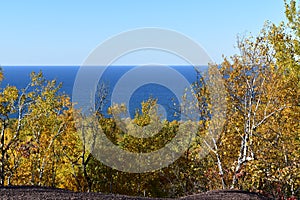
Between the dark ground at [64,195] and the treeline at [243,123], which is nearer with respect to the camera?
the dark ground at [64,195]

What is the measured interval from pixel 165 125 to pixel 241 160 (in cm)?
1258

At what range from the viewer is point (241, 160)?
15867mm

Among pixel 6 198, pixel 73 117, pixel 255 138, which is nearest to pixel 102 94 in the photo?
pixel 73 117

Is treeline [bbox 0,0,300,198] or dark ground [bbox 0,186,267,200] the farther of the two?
treeline [bbox 0,0,300,198]

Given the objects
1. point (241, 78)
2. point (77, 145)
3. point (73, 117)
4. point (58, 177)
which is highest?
point (241, 78)

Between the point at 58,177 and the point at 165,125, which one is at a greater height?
the point at 165,125

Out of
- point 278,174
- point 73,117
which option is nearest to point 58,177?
point 73,117

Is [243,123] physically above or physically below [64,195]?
above

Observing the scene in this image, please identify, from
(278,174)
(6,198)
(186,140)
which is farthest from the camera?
(186,140)

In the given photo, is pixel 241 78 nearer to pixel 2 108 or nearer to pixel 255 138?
pixel 255 138

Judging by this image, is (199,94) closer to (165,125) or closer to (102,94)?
(102,94)

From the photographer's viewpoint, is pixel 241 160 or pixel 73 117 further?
pixel 73 117

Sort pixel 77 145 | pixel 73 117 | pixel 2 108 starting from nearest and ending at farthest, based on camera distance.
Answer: pixel 2 108 → pixel 73 117 → pixel 77 145

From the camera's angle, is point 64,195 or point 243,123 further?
point 243,123
